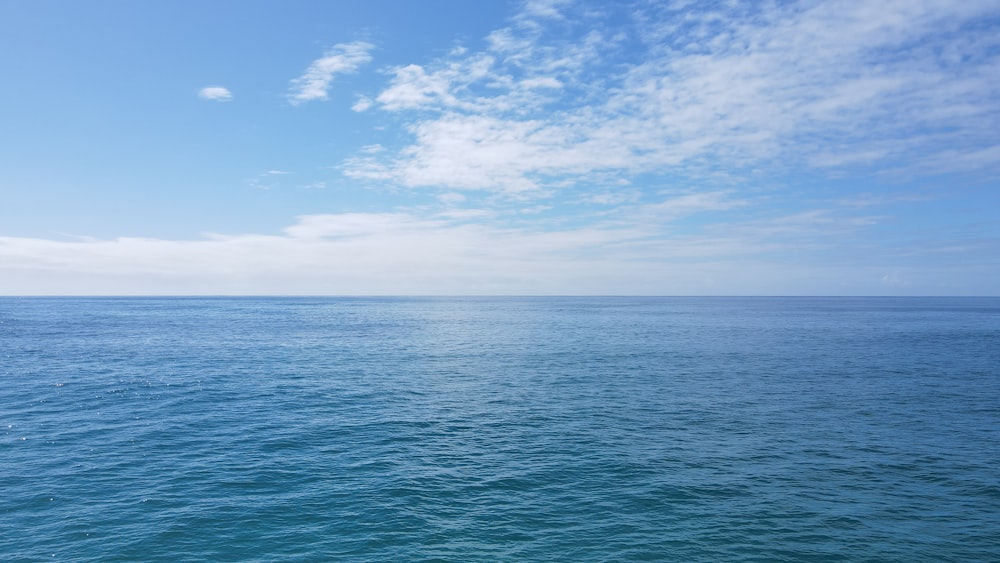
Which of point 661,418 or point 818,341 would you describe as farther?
point 818,341

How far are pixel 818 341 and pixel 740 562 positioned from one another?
101813mm

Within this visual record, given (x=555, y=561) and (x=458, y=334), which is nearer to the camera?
(x=555, y=561)

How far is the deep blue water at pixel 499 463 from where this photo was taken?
79.3 feet

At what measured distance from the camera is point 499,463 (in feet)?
112

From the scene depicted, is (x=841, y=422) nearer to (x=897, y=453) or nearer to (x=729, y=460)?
(x=897, y=453)

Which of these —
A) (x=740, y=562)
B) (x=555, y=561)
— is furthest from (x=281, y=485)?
(x=740, y=562)

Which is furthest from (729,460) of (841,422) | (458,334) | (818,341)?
(458,334)

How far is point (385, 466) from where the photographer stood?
1320 inches

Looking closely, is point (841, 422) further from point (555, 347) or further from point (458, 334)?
point (458, 334)

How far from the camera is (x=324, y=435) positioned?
40.4 m

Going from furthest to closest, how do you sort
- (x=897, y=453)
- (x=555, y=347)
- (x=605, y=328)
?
(x=605, y=328) < (x=555, y=347) < (x=897, y=453)

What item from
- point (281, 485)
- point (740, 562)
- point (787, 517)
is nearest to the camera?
point (740, 562)

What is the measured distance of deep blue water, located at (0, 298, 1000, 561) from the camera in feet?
79.3

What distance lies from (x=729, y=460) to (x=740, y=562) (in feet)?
42.3
